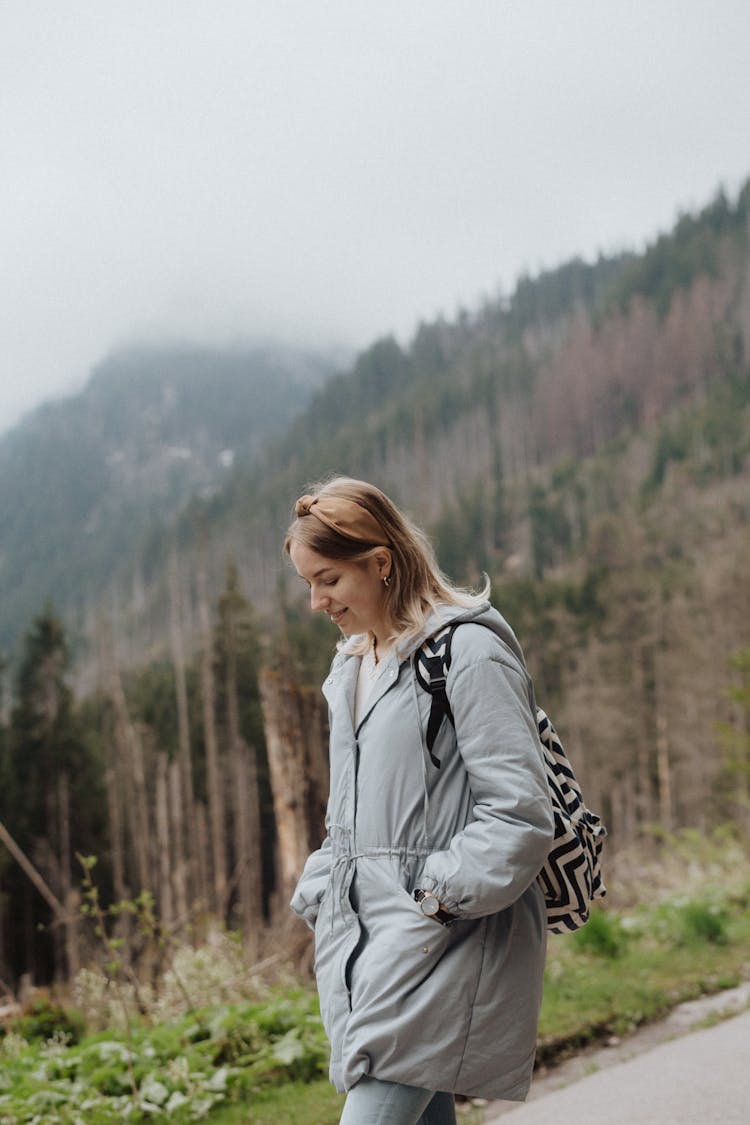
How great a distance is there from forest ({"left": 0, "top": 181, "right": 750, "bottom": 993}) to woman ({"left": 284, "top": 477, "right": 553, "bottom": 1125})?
20.3 inches

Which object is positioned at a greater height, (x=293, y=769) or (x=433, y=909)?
(x=433, y=909)

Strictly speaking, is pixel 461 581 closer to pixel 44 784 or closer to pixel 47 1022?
pixel 44 784

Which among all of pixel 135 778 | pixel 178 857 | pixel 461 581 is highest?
pixel 461 581

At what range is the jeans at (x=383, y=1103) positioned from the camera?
1796mm

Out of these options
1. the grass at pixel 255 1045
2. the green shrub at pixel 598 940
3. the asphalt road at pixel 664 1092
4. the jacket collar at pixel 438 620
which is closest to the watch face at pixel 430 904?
the jacket collar at pixel 438 620

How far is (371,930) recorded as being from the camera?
6.13 ft

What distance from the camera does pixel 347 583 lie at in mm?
2047

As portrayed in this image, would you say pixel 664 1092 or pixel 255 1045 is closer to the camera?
pixel 664 1092

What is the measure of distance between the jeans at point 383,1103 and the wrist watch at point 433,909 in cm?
30

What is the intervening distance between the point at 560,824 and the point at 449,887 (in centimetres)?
30

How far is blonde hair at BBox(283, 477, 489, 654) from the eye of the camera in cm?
203

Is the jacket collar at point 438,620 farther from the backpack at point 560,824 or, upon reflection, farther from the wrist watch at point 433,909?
the wrist watch at point 433,909

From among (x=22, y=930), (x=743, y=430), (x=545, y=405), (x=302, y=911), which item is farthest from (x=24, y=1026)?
(x=545, y=405)

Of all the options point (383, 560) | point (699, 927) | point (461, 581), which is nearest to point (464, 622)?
point (383, 560)
